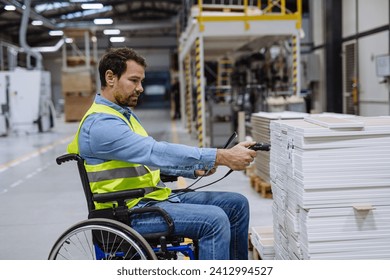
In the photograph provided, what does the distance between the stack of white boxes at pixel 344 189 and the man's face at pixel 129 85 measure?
3.23 ft

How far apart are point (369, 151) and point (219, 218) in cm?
95

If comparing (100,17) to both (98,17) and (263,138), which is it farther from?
(263,138)

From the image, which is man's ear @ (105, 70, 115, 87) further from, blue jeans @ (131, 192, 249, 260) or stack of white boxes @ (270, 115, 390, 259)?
stack of white boxes @ (270, 115, 390, 259)

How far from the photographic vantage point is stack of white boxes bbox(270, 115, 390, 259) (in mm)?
3061

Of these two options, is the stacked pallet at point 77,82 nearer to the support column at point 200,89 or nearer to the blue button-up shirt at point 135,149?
the support column at point 200,89

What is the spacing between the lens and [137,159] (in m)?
2.94

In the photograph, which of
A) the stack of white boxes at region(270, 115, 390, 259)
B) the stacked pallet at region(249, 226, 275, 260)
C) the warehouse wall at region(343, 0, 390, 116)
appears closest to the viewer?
the stack of white boxes at region(270, 115, 390, 259)

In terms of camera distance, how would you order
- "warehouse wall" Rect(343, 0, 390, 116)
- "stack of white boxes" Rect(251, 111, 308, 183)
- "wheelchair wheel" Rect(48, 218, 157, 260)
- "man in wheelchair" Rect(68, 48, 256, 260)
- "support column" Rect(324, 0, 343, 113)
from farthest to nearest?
"support column" Rect(324, 0, 343, 113) < "warehouse wall" Rect(343, 0, 390, 116) < "stack of white boxes" Rect(251, 111, 308, 183) < "man in wheelchair" Rect(68, 48, 256, 260) < "wheelchair wheel" Rect(48, 218, 157, 260)

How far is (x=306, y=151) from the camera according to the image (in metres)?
3.06

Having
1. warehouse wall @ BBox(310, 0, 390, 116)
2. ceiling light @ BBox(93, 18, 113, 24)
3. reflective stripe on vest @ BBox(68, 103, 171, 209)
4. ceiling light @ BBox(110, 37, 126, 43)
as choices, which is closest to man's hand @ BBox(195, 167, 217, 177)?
reflective stripe on vest @ BBox(68, 103, 171, 209)

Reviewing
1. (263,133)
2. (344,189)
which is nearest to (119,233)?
(344,189)

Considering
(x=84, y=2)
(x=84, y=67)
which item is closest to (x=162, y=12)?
(x=84, y=2)

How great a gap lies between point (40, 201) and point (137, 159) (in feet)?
15.8

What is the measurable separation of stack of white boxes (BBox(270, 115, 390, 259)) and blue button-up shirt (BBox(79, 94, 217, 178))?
→ 0.59 metres
